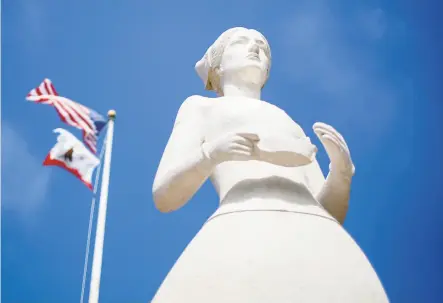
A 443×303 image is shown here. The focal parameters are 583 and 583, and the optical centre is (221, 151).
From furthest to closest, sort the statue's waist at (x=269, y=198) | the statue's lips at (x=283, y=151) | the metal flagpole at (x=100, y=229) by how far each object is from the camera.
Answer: the metal flagpole at (x=100, y=229) < the statue's lips at (x=283, y=151) < the statue's waist at (x=269, y=198)

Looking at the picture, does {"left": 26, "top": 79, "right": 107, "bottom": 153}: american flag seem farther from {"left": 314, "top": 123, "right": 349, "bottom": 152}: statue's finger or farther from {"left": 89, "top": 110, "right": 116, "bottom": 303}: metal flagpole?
{"left": 314, "top": 123, "right": 349, "bottom": 152}: statue's finger

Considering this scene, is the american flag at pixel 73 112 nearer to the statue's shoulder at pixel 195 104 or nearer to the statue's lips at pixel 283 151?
the statue's shoulder at pixel 195 104

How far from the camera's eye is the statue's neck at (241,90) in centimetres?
410

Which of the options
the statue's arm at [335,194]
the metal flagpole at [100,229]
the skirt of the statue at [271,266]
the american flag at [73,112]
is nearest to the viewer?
the skirt of the statue at [271,266]

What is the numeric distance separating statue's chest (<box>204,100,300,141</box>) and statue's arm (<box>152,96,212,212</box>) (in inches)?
4.4

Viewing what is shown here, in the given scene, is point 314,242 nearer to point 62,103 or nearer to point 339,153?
point 339,153

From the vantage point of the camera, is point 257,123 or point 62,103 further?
point 62,103

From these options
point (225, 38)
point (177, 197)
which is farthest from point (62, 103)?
point (177, 197)

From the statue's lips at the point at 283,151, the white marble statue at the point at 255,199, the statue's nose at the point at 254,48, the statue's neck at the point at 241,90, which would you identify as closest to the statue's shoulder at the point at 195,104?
the white marble statue at the point at 255,199

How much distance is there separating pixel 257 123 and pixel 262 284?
3.61ft

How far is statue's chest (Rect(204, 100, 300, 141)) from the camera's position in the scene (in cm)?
344

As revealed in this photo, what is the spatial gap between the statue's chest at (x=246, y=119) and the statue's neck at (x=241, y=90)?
0.32m

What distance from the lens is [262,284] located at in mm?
2680

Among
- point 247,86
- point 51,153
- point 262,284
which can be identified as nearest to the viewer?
point 262,284
